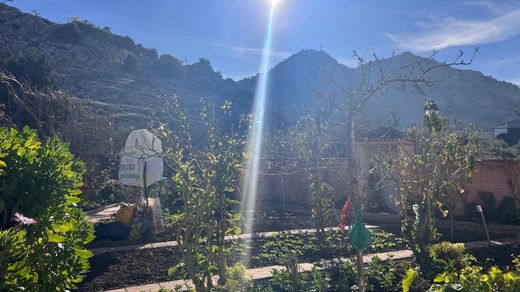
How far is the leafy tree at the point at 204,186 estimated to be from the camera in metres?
3.57

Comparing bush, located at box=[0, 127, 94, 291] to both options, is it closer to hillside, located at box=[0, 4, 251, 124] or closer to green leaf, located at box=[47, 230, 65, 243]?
green leaf, located at box=[47, 230, 65, 243]

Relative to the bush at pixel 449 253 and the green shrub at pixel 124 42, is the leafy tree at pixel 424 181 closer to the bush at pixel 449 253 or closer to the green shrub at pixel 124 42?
the bush at pixel 449 253

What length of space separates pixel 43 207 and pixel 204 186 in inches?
55.3

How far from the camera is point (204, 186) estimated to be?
3.77m

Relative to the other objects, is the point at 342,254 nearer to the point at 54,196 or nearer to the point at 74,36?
the point at 54,196

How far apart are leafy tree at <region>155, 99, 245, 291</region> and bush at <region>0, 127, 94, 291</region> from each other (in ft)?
2.91

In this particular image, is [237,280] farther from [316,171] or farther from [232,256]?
[316,171]

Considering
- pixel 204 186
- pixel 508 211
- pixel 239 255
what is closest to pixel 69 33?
pixel 239 255

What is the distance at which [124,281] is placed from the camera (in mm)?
4867

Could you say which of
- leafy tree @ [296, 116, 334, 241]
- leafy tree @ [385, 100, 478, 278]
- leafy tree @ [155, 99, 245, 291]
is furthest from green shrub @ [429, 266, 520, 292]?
leafy tree @ [296, 116, 334, 241]

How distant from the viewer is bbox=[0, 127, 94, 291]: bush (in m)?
2.56

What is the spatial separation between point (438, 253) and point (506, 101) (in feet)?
122

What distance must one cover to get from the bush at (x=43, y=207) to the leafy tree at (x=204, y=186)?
89 cm

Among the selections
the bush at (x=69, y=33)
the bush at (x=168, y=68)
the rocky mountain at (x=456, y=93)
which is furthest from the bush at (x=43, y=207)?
the bush at (x=69, y=33)
